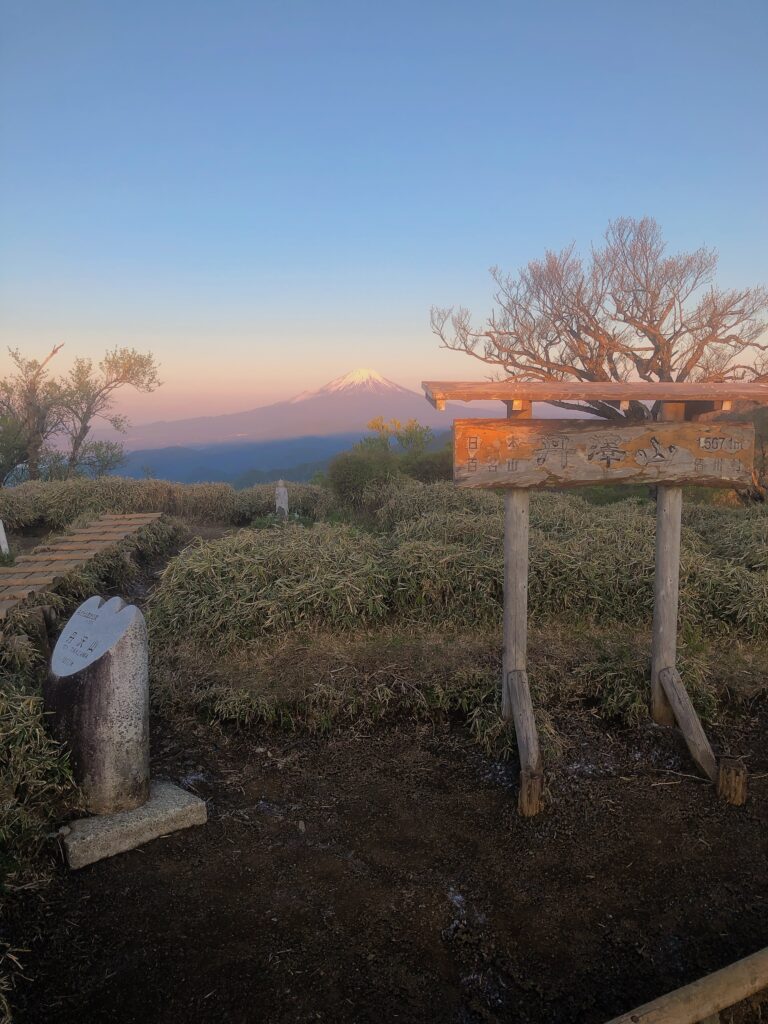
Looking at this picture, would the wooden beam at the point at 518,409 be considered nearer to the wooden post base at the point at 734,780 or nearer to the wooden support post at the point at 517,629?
the wooden support post at the point at 517,629

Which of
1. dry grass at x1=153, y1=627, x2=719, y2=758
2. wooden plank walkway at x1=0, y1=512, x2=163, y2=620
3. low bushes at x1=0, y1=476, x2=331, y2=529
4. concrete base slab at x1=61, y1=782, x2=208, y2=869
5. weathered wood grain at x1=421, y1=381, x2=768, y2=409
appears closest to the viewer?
concrete base slab at x1=61, y1=782, x2=208, y2=869

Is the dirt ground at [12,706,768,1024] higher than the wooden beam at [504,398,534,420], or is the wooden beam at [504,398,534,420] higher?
the wooden beam at [504,398,534,420]

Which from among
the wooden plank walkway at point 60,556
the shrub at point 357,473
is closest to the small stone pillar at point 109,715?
the wooden plank walkway at point 60,556

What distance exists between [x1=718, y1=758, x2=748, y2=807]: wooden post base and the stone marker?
2721 millimetres

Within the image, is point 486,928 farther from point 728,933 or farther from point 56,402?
point 56,402

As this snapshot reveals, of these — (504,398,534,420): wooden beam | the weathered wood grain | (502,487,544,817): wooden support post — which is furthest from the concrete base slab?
(504,398,534,420): wooden beam

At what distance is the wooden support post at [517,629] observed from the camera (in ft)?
11.6

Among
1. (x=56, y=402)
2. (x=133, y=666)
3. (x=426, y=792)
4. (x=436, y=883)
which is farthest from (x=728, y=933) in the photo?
(x=56, y=402)

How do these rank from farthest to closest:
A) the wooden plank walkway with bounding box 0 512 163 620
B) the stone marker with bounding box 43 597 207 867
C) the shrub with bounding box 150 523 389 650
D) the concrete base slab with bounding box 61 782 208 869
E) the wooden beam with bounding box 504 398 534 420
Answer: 1. the wooden plank walkway with bounding box 0 512 163 620
2. the shrub with bounding box 150 523 389 650
3. the wooden beam with bounding box 504 398 534 420
4. the stone marker with bounding box 43 597 207 867
5. the concrete base slab with bounding box 61 782 208 869

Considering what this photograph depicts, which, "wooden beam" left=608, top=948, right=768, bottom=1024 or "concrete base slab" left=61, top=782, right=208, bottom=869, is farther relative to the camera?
"concrete base slab" left=61, top=782, right=208, bottom=869

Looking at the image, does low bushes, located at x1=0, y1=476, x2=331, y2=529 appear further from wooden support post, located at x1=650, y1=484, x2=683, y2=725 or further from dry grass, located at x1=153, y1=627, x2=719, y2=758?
wooden support post, located at x1=650, y1=484, x2=683, y2=725

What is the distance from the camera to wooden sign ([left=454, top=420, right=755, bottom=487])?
11.7 ft

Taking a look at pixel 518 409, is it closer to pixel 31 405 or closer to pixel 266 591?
pixel 266 591

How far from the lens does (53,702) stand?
329cm
